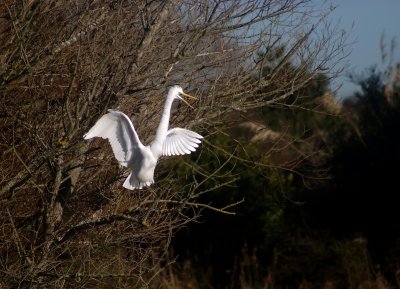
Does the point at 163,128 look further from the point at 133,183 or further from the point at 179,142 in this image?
the point at 133,183

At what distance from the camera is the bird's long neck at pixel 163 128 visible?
345 inches

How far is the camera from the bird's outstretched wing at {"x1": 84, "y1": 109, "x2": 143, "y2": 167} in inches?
335

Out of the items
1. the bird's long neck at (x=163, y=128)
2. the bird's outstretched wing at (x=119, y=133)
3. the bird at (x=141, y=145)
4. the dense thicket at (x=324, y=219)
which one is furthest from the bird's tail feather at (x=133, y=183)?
the dense thicket at (x=324, y=219)

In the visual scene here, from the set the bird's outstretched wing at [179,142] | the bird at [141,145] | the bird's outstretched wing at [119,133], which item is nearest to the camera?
the bird's outstretched wing at [119,133]

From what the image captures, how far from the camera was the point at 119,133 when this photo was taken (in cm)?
881

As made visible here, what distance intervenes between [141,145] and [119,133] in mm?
227

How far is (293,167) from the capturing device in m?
11.8

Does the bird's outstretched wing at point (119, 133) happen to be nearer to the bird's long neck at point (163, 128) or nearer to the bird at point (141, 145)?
the bird at point (141, 145)

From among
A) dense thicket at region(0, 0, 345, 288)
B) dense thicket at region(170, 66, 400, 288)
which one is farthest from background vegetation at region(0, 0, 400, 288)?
dense thicket at region(170, 66, 400, 288)

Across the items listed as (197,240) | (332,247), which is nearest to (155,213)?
(332,247)

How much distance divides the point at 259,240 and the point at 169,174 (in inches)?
472

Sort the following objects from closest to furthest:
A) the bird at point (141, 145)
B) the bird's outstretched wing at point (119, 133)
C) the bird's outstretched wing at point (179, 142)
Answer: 1. the bird's outstretched wing at point (119, 133)
2. the bird at point (141, 145)
3. the bird's outstretched wing at point (179, 142)

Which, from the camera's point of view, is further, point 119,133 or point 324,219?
point 324,219

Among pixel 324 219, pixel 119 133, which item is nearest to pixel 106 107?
pixel 119 133
